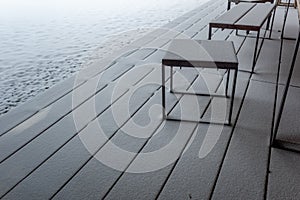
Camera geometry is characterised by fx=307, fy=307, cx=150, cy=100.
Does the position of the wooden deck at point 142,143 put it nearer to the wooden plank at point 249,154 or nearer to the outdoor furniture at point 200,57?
the wooden plank at point 249,154

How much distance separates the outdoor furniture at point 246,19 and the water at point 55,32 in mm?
1440

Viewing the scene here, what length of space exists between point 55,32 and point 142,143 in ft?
11.2

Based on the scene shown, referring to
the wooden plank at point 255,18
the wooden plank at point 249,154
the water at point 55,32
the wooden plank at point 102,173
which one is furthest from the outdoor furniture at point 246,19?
the water at point 55,32

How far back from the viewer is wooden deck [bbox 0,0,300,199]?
4.50 feet

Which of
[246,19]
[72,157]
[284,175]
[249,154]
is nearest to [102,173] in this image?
[72,157]

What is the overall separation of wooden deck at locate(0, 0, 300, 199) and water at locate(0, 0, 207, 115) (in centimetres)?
48

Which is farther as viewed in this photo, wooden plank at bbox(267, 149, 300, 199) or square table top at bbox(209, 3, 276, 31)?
square table top at bbox(209, 3, 276, 31)

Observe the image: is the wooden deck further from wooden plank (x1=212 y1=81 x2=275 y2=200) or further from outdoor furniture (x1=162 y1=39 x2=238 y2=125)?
outdoor furniture (x1=162 y1=39 x2=238 y2=125)

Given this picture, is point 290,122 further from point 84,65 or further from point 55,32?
point 55,32

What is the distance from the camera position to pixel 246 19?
2725mm

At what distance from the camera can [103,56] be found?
323 centimetres

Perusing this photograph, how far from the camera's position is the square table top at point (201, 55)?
69.3 inches

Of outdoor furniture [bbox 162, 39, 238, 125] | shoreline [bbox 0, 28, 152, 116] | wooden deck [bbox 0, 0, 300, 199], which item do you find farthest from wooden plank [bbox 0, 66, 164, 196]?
shoreline [bbox 0, 28, 152, 116]

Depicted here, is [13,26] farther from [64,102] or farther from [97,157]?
[97,157]
